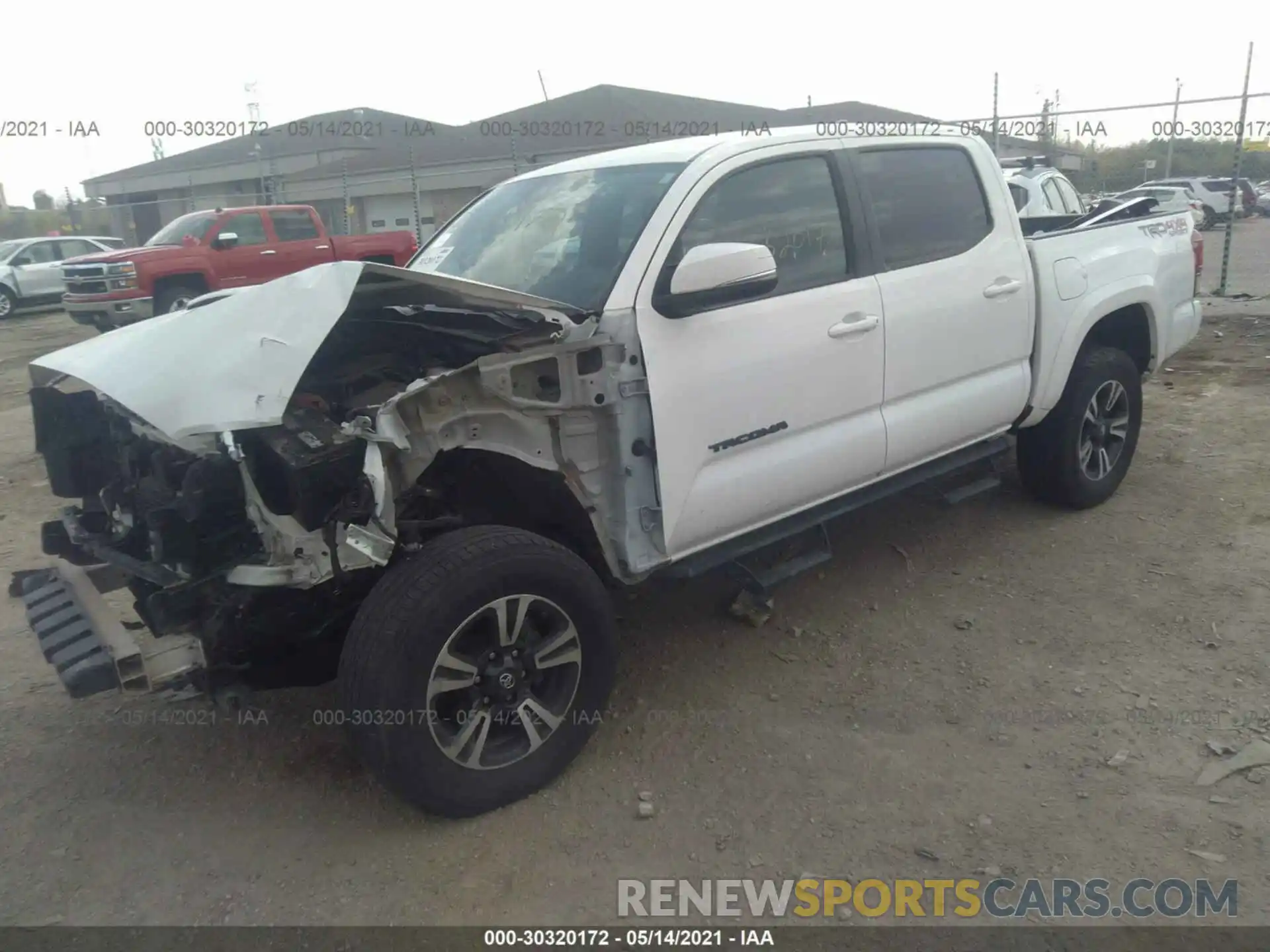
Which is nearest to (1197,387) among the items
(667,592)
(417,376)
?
(667,592)

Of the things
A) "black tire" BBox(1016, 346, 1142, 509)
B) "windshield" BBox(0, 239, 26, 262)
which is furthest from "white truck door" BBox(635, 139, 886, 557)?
Result: "windshield" BBox(0, 239, 26, 262)

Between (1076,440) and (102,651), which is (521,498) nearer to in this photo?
(102,651)

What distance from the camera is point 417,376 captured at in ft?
11.0

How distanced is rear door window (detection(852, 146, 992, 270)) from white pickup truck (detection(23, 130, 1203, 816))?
0.02 m

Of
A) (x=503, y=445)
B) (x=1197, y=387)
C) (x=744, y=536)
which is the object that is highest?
(x=503, y=445)

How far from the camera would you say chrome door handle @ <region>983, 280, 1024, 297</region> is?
14.3 feet

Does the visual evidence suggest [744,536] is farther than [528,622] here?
Yes

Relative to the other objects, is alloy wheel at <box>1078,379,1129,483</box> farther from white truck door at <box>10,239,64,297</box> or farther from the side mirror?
white truck door at <box>10,239,64,297</box>

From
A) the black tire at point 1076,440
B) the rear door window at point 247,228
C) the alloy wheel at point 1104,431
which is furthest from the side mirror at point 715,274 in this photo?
the rear door window at point 247,228

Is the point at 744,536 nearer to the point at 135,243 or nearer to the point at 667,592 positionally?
the point at 667,592

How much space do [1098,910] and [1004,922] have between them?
265mm

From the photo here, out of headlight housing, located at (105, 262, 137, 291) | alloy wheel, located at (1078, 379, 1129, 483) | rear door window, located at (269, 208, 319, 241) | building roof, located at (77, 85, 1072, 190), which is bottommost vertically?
alloy wheel, located at (1078, 379, 1129, 483)

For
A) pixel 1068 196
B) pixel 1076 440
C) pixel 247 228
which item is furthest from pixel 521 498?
pixel 247 228

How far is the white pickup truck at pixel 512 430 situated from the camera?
9.19 feet
